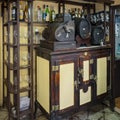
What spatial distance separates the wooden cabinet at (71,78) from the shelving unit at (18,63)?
0.17 m

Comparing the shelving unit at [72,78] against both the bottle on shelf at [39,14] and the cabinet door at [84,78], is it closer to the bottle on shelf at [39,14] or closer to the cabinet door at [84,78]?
the cabinet door at [84,78]

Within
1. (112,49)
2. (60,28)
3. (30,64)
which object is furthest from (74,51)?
(112,49)

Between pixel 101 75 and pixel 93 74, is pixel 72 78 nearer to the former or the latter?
pixel 93 74

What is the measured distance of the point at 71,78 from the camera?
101 inches

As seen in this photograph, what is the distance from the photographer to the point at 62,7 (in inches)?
123

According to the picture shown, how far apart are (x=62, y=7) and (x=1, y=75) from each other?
155 centimetres

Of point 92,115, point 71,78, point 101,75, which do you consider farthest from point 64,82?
point 92,115

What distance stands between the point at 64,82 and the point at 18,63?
2.23ft

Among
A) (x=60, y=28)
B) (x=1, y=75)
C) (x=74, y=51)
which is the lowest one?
(x=1, y=75)

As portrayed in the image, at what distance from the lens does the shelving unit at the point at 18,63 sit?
248 centimetres

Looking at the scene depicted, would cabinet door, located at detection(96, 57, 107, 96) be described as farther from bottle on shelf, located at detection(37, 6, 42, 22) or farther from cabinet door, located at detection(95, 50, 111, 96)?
bottle on shelf, located at detection(37, 6, 42, 22)

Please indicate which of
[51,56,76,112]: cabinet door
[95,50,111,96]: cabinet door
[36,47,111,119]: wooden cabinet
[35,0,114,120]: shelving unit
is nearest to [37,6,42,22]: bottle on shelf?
[35,0,114,120]: shelving unit

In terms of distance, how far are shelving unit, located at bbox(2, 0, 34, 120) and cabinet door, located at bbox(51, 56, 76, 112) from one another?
45 centimetres

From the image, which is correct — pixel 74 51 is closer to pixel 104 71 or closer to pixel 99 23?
pixel 104 71
